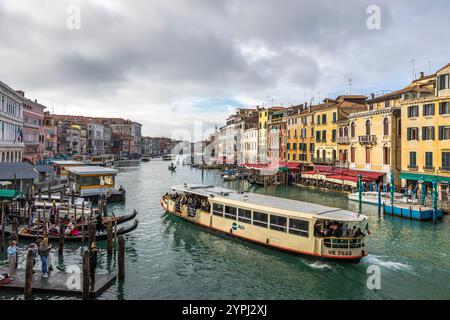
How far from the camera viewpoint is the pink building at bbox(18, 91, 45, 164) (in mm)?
55531

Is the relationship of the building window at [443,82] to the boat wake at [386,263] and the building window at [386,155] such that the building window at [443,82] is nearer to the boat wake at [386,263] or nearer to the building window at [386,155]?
the building window at [386,155]

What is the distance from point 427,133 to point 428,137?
0.41m

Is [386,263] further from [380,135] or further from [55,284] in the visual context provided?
[380,135]

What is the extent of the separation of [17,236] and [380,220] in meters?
25.1

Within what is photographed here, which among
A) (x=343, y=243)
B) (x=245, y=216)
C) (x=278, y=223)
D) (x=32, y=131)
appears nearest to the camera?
(x=343, y=243)

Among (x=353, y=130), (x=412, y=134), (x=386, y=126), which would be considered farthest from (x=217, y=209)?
(x=353, y=130)

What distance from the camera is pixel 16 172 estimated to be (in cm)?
3291

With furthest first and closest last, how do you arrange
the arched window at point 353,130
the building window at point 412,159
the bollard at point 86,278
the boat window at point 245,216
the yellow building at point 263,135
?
1. the yellow building at point 263,135
2. the arched window at point 353,130
3. the building window at point 412,159
4. the boat window at point 245,216
5. the bollard at point 86,278

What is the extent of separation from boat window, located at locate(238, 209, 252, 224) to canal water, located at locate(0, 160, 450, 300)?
139 cm

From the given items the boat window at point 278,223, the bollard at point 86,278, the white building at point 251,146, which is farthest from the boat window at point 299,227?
the white building at point 251,146

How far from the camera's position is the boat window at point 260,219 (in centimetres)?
1939

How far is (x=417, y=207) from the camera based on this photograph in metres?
27.8

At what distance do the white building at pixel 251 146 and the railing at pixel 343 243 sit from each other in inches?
Result: 2454
